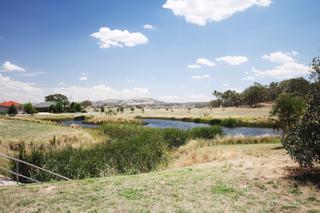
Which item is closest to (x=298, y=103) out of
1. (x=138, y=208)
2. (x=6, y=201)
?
(x=138, y=208)

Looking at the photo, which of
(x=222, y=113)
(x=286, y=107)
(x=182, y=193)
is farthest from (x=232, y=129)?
(x=182, y=193)

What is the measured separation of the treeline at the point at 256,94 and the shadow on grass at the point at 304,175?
305 ft

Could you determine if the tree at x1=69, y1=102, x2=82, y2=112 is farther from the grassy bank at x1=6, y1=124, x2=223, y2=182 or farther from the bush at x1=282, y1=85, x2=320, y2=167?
the bush at x1=282, y1=85, x2=320, y2=167

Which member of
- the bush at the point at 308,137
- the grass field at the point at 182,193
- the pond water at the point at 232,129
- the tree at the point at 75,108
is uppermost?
the tree at the point at 75,108

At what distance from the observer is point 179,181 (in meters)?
11.3

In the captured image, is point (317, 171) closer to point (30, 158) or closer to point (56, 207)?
point (56, 207)

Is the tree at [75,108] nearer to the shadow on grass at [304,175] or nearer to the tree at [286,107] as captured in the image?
the tree at [286,107]

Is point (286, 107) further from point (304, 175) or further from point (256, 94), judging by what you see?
point (256, 94)

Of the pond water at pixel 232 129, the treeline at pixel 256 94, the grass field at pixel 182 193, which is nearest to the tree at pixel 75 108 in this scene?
the pond water at pixel 232 129

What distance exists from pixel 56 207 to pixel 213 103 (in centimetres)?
18416

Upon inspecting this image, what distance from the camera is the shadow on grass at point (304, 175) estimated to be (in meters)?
10.7

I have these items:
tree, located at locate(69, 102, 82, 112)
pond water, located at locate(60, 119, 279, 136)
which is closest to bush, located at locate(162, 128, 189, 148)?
pond water, located at locate(60, 119, 279, 136)

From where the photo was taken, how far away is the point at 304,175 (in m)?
11.4

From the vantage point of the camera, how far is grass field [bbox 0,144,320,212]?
353 inches
